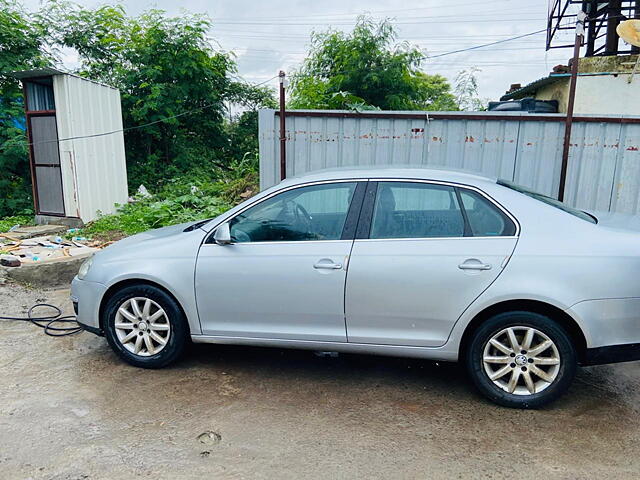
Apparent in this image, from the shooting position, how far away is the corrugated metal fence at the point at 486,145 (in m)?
6.26

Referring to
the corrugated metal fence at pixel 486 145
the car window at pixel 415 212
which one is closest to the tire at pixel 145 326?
the car window at pixel 415 212

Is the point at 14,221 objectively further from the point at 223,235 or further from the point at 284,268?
the point at 284,268

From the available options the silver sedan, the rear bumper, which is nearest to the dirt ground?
the silver sedan

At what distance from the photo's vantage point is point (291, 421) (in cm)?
336

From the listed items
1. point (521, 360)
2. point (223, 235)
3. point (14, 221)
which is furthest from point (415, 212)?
point (14, 221)

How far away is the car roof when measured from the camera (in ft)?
12.2

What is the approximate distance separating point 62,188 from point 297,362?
6.44 meters

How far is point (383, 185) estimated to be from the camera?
3.79 m

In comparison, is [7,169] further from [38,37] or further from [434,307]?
[434,307]

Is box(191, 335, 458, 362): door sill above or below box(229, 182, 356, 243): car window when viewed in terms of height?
below

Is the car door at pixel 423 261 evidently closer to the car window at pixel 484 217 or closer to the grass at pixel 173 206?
the car window at pixel 484 217

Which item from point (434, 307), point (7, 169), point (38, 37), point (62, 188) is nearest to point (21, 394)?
point (434, 307)

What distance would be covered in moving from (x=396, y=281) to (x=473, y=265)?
1.73 feet

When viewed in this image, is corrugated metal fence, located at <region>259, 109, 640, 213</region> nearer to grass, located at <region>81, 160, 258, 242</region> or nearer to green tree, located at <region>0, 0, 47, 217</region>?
grass, located at <region>81, 160, 258, 242</region>
